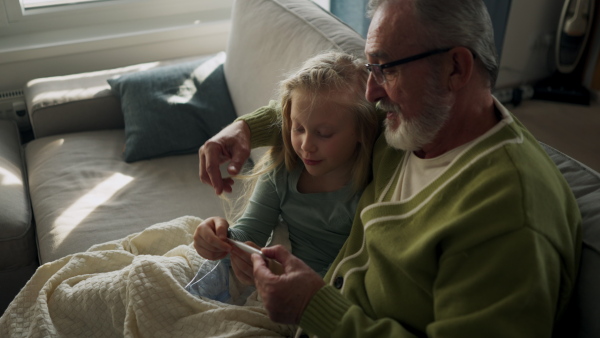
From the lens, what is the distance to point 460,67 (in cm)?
117

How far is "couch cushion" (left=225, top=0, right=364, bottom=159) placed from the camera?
1.80m

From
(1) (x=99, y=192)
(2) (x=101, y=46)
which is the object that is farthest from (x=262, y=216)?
(2) (x=101, y=46)

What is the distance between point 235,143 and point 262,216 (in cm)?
19

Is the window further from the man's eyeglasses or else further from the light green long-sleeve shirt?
the man's eyeglasses

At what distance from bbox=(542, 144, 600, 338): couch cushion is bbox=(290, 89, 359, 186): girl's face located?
49 cm

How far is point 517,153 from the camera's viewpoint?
1101 mm

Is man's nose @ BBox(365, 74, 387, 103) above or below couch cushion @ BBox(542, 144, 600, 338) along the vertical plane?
above

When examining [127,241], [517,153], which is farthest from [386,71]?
[127,241]

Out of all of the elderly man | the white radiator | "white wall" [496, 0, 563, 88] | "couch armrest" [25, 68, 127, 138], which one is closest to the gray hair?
the elderly man

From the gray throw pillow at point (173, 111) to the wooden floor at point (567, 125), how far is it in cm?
180

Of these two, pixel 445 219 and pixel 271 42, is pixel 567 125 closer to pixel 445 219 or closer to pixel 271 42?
pixel 271 42

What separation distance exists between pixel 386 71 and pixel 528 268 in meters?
0.47

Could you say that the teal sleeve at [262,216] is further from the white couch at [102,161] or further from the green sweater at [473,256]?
the white couch at [102,161]

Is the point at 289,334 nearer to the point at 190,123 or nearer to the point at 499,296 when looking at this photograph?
the point at 499,296
